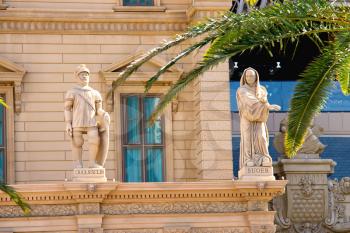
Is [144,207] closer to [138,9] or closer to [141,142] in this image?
[141,142]

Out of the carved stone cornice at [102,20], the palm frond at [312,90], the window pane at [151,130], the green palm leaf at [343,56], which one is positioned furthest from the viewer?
the window pane at [151,130]

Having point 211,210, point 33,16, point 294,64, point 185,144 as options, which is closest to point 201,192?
point 211,210

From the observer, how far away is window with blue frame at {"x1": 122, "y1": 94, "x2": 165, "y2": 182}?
32.0 metres

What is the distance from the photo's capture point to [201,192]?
26484mm

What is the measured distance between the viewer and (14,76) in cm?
3136

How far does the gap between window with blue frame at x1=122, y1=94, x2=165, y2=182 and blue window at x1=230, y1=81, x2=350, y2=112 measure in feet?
18.8

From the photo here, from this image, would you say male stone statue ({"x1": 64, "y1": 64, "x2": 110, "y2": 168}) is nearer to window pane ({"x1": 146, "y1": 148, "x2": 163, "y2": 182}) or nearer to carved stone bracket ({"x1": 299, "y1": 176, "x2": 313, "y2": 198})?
window pane ({"x1": 146, "y1": 148, "x2": 163, "y2": 182})

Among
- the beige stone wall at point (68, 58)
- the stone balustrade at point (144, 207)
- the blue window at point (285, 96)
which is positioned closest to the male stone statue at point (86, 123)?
the stone balustrade at point (144, 207)

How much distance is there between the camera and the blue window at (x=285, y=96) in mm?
37500

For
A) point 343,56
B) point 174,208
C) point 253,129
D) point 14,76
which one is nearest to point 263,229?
point 174,208

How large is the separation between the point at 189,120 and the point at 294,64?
7.97 metres

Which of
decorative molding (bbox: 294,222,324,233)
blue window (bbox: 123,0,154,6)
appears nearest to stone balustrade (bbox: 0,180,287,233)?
decorative molding (bbox: 294,222,324,233)

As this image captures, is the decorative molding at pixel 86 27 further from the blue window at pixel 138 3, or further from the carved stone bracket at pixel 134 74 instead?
the carved stone bracket at pixel 134 74

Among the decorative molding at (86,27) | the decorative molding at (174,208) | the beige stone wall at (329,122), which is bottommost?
the decorative molding at (174,208)
